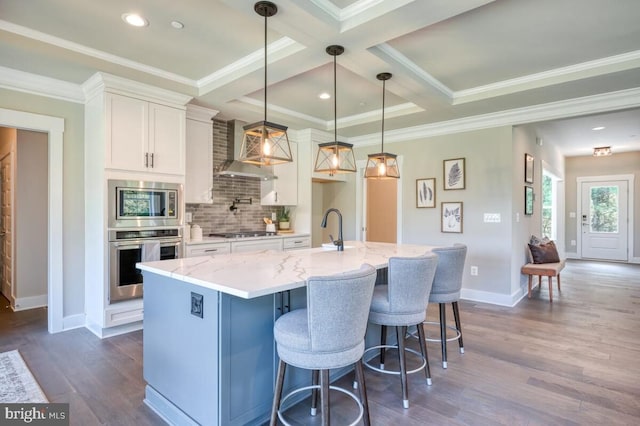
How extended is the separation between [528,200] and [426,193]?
1.46m

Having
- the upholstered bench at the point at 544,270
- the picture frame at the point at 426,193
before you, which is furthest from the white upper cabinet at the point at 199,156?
the upholstered bench at the point at 544,270

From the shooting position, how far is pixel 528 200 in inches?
203

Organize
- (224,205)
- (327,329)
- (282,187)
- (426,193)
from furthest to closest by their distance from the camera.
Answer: (282,187), (426,193), (224,205), (327,329)

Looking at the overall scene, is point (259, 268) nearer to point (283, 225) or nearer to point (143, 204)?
point (143, 204)

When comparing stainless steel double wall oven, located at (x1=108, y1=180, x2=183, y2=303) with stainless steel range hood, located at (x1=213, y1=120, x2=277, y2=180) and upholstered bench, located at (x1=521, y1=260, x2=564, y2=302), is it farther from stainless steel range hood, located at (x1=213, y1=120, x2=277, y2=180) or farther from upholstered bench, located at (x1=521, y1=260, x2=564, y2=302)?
upholstered bench, located at (x1=521, y1=260, x2=564, y2=302)

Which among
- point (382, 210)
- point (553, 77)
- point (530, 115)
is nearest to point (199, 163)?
point (382, 210)

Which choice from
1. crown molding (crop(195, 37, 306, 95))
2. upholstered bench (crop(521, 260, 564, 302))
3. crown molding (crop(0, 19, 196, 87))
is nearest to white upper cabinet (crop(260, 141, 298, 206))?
crown molding (crop(195, 37, 306, 95))

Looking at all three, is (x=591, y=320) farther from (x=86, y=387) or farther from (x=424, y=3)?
(x=86, y=387)

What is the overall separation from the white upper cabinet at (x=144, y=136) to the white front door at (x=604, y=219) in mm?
9547

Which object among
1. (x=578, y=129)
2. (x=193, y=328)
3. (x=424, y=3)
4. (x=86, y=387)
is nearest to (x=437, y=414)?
(x=193, y=328)

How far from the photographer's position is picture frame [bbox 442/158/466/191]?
496 centimetres

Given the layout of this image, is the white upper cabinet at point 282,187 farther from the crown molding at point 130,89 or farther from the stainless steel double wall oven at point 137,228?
the crown molding at point 130,89

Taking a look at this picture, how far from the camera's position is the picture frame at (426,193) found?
5262 mm

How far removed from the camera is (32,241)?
14.8ft
